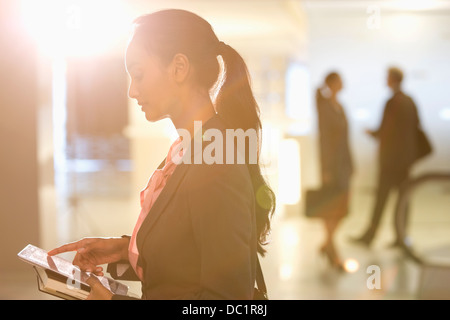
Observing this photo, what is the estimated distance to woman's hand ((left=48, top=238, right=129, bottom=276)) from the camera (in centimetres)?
129

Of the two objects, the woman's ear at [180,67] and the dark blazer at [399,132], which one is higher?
the woman's ear at [180,67]

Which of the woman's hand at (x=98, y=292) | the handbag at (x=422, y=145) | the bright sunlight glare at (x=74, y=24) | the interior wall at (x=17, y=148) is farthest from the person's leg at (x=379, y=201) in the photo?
the woman's hand at (x=98, y=292)

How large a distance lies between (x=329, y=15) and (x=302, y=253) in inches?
122

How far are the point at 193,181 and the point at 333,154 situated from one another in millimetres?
3674

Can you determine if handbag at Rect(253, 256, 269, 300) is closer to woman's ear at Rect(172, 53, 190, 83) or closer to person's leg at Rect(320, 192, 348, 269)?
woman's ear at Rect(172, 53, 190, 83)

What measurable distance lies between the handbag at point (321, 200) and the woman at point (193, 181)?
10.9 ft

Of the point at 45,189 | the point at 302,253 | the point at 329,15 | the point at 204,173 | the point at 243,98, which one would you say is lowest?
the point at 302,253

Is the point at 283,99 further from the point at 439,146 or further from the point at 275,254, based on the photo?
the point at 275,254

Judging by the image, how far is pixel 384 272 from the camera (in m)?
4.48

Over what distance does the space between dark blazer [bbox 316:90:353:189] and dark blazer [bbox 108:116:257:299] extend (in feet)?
11.6

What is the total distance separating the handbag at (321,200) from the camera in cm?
453

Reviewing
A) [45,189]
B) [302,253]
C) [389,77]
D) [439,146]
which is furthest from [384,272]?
[439,146]

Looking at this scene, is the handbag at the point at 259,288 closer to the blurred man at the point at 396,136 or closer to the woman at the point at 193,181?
the woman at the point at 193,181

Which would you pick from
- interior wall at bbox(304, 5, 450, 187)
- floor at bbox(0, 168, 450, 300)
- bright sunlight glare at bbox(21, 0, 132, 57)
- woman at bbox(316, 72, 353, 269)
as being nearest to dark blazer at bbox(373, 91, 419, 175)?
woman at bbox(316, 72, 353, 269)
